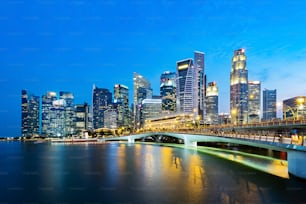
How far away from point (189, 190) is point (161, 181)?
202 inches

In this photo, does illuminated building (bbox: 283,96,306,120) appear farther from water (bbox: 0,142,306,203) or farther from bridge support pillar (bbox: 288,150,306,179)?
bridge support pillar (bbox: 288,150,306,179)

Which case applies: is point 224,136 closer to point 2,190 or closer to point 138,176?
point 138,176

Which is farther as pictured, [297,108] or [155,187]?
[297,108]

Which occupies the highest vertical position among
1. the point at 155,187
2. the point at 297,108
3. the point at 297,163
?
the point at 297,108

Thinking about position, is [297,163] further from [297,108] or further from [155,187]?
[297,108]

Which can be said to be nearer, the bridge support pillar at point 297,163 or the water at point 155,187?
the water at point 155,187

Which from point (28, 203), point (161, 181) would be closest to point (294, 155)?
point (161, 181)

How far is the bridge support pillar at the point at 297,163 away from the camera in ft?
78.5

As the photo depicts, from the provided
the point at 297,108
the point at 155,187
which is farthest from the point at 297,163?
the point at 297,108

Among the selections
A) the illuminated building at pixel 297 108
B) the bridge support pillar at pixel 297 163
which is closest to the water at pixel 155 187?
the bridge support pillar at pixel 297 163

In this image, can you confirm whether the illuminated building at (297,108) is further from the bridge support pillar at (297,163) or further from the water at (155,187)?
the bridge support pillar at (297,163)

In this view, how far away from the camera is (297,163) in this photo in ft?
82.2

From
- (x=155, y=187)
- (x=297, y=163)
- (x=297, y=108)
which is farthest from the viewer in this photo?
(x=297, y=108)

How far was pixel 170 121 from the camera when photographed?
18438 cm
